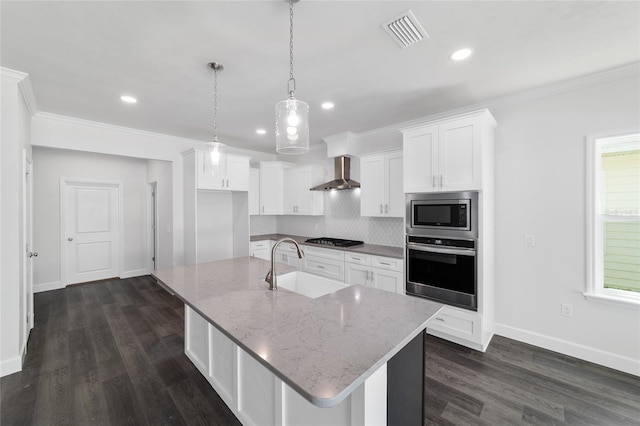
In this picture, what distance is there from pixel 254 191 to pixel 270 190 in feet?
1.02

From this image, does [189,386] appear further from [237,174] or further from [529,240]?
[529,240]

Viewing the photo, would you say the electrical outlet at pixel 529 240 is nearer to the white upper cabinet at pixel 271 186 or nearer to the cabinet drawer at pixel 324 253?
the cabinet drawer at pixel 324 253

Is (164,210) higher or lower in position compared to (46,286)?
higher

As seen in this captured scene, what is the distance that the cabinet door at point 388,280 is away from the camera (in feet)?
11.1

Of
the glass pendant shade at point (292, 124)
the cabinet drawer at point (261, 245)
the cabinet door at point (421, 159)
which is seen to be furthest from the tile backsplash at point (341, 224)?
the glass pendant shade at point (292, 124)

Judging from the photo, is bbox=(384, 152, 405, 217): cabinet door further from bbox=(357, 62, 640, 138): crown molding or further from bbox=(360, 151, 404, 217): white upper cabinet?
bbox=(357, 62, 640, 138): crown molding

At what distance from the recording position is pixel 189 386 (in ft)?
7.39

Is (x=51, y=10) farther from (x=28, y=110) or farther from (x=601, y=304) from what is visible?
(x=601, y=304)

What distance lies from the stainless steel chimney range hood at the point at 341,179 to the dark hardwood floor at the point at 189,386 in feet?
7.98

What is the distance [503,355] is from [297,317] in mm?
2492

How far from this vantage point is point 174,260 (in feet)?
15.2

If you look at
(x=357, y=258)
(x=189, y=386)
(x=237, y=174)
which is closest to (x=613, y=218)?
(x=357, y=258)

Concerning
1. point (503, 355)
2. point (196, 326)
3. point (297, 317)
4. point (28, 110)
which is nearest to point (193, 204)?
point (28, 110)

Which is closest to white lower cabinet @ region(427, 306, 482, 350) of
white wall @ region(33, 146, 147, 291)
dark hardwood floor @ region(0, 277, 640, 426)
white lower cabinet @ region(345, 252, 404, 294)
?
dark hardwood floor @ region(0, 277, 640, 426)
